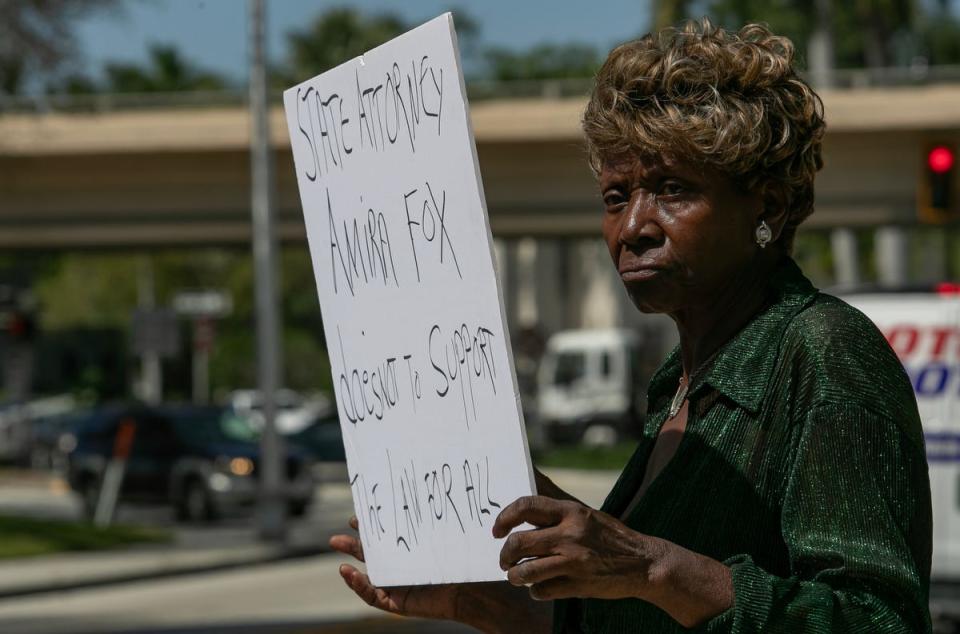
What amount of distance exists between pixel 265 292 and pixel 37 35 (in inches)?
173

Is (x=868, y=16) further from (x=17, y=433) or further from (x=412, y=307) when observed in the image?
(x=412, y=307)

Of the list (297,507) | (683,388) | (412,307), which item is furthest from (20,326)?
(683,388)

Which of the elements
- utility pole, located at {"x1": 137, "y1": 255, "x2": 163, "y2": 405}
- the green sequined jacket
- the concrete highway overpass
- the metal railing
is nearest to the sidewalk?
the concrete highway overpass

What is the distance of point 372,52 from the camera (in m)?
2.69

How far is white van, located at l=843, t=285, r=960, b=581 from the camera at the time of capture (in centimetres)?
1089

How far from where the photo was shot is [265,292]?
74.7 ft

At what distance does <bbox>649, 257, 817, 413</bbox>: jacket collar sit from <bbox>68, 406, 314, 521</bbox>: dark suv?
2384 centimetres

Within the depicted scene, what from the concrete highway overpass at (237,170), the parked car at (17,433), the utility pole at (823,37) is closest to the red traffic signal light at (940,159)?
the concrete highway overpass at (237,170)

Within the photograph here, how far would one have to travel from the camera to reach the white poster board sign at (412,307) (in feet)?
7.89

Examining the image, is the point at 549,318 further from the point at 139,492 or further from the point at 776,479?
the point at 776,479

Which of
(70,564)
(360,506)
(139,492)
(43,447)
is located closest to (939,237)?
(43,447)

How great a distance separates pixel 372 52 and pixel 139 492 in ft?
81.7

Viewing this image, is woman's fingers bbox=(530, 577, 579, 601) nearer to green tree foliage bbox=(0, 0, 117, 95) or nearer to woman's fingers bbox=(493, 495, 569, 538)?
woman's fingers bbox=(493, 495, 569, 538)

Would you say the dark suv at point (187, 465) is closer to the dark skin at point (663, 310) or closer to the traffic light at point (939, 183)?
the traffic light at point (939, 183)
